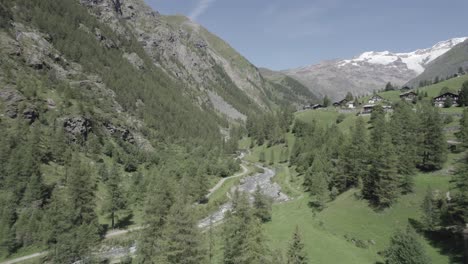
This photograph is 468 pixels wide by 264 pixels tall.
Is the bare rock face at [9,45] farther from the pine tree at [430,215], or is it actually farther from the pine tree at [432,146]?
the pine tree at [430,215]

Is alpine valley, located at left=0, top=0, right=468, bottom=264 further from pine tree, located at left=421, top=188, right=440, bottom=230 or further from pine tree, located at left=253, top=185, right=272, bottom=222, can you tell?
pine tree, located at left=253, top=185, right=272, bottom=222

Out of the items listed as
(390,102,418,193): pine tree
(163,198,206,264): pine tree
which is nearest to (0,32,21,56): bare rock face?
(163,198,206,264): pine tree

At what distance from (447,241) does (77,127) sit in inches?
4854

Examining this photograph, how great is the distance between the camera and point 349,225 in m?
61.3

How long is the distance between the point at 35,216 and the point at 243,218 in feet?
199

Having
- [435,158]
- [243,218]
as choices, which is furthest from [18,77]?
[435,158]

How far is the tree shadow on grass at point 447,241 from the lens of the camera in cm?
4331

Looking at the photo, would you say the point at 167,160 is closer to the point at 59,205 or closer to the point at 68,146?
the point at 68,146

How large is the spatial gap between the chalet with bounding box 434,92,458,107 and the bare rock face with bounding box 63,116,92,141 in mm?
151795

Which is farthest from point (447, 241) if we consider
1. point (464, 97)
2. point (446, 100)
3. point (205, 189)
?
point (446, 100)

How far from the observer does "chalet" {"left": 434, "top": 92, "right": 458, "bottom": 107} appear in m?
138

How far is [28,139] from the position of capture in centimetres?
9775

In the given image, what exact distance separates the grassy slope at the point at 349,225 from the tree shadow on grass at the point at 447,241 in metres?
0.73

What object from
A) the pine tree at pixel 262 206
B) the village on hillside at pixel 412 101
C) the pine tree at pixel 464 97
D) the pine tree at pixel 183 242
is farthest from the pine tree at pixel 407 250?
the pine tree at pixel 464 97
